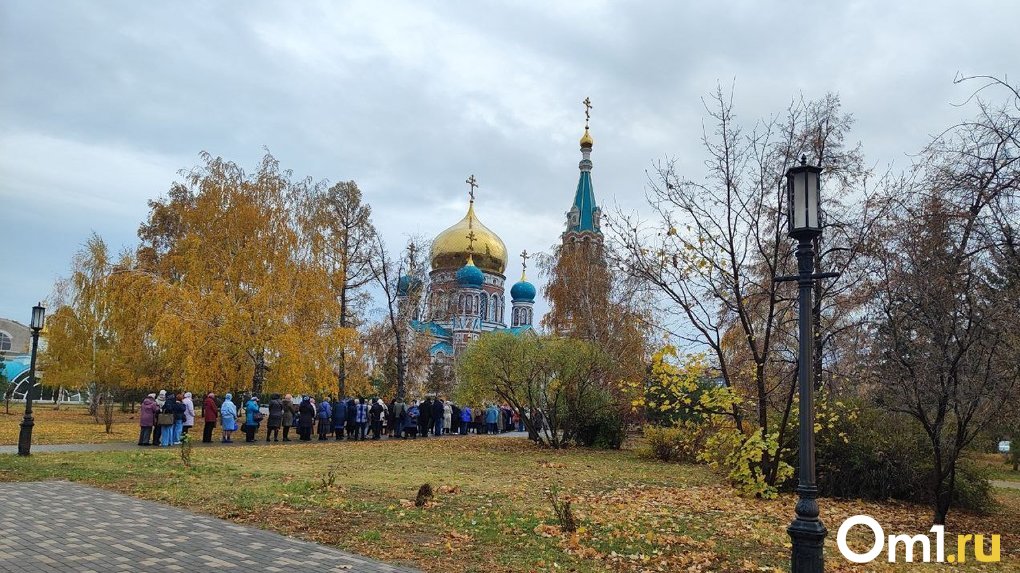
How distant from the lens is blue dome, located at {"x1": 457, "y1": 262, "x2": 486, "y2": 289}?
65625 mm

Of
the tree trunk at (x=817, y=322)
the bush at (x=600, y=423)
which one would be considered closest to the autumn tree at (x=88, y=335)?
the bush at (x=600, y=423)

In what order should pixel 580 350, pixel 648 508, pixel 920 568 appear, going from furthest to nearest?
pixel 580 350 < pixel 648 508 < pixel 920 568

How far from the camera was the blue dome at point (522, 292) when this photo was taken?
7281 centimetres

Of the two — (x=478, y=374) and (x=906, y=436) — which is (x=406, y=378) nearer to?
(x=478, y=374)

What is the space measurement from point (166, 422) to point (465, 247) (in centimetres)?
4977

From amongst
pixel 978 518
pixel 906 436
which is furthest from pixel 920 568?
pixel 906 436

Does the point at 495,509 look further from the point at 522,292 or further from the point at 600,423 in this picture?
the point at 522,292

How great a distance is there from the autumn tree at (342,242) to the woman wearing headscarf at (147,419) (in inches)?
359

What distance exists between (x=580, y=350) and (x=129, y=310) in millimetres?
17154

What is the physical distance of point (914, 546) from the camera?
894cm

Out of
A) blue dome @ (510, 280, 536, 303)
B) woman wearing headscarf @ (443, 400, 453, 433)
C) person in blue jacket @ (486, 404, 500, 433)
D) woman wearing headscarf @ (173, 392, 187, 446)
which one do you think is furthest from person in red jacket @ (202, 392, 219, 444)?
blue dome @ (510, 280, 536, 303)

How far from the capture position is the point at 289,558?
679 cm

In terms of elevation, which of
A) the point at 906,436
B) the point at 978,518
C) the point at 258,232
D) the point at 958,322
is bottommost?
the point at 978,518

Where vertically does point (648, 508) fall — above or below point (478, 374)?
below
